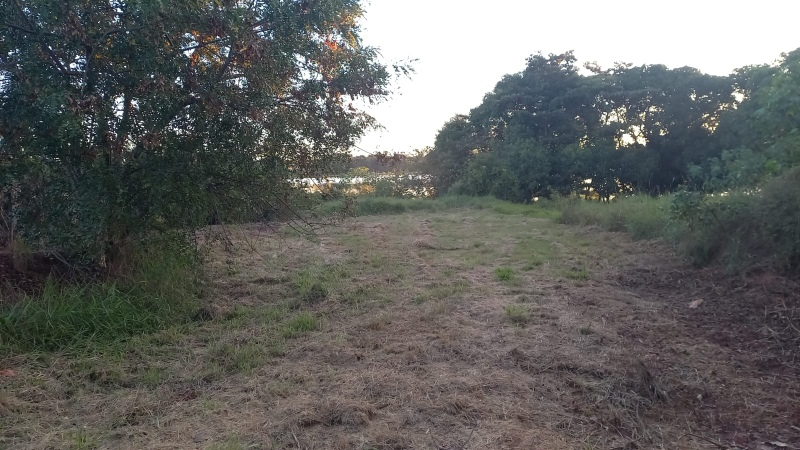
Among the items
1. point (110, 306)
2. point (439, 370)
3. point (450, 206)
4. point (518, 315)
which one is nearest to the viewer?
point (439, 370)

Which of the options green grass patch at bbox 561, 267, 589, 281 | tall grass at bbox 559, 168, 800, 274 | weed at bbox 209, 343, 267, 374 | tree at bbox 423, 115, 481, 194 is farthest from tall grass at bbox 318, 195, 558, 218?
weed at bbox 209, 343, 267, 374

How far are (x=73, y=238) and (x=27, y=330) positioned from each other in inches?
33.6

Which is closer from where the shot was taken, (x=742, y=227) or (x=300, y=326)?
(x=300, y=326)

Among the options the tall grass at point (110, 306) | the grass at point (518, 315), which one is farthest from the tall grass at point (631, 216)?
the tall grass at point (110, 306)

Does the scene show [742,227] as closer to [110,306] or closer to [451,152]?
[110,306]

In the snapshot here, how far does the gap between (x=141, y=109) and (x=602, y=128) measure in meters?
19.5

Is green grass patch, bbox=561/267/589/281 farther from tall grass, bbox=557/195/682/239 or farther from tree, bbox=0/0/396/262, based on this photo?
tree, bbox=0/0/396/262

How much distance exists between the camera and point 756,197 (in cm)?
770

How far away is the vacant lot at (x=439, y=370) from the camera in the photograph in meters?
3.71

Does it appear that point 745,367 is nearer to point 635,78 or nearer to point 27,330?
point 27,330

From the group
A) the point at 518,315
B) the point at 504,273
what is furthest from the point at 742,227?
the point at 518,315

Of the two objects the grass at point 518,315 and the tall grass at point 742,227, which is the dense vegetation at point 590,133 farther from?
the grass at point 518,315

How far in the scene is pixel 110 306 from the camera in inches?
223

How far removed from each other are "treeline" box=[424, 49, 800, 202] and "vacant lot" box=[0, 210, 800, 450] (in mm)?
13261
